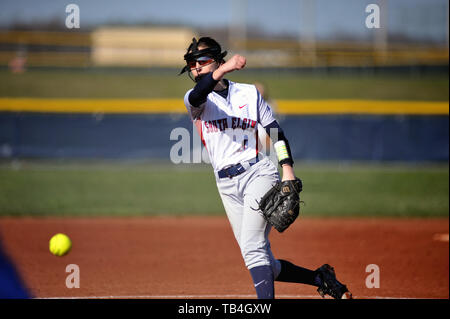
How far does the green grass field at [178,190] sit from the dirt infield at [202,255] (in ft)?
2.68

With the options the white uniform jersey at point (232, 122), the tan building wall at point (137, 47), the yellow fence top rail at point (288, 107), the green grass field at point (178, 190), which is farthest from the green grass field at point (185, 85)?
the white uniform jersey at point (232, 122)

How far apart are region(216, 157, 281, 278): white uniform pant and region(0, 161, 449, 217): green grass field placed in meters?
6.10

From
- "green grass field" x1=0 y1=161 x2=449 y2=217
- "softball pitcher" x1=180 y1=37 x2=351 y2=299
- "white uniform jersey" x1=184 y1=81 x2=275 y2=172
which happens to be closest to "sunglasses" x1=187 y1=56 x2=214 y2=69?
"softball pitcher" x1=180 y1=37 x2=351 y2=299

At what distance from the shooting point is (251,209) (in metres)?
3.65

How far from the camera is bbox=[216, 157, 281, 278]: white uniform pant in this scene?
3.60m

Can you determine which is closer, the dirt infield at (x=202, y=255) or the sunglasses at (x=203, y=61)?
the sunglasses at (x=203, y=61)

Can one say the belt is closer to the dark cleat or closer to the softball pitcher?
the softball pitcher

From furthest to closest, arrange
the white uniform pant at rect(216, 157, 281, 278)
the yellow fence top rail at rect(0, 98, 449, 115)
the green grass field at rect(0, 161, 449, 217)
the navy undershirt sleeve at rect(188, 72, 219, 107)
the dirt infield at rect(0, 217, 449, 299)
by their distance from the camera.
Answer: the yellow fence top rail at rect(0, 98, 449, 115) < the green grass field at rect(0, 161, 449, 217) < the dirt infield at rect(0, 217, 449, 299) < the white uniform pant at rect(216, 157, 281, 278) < the navy undershirt sleeve at rect(188, 72, 219, 107)

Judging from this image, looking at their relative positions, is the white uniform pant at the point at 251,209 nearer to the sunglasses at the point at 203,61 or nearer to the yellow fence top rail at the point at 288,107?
the sunglasses at the point at 203,61

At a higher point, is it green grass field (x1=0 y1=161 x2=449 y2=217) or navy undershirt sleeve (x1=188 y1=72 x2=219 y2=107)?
navy undershirt sleeve (x1=188 y1=72 x2=219 y2=107)

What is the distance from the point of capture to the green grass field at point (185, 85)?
2320cm

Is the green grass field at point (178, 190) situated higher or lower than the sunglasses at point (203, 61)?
lower
